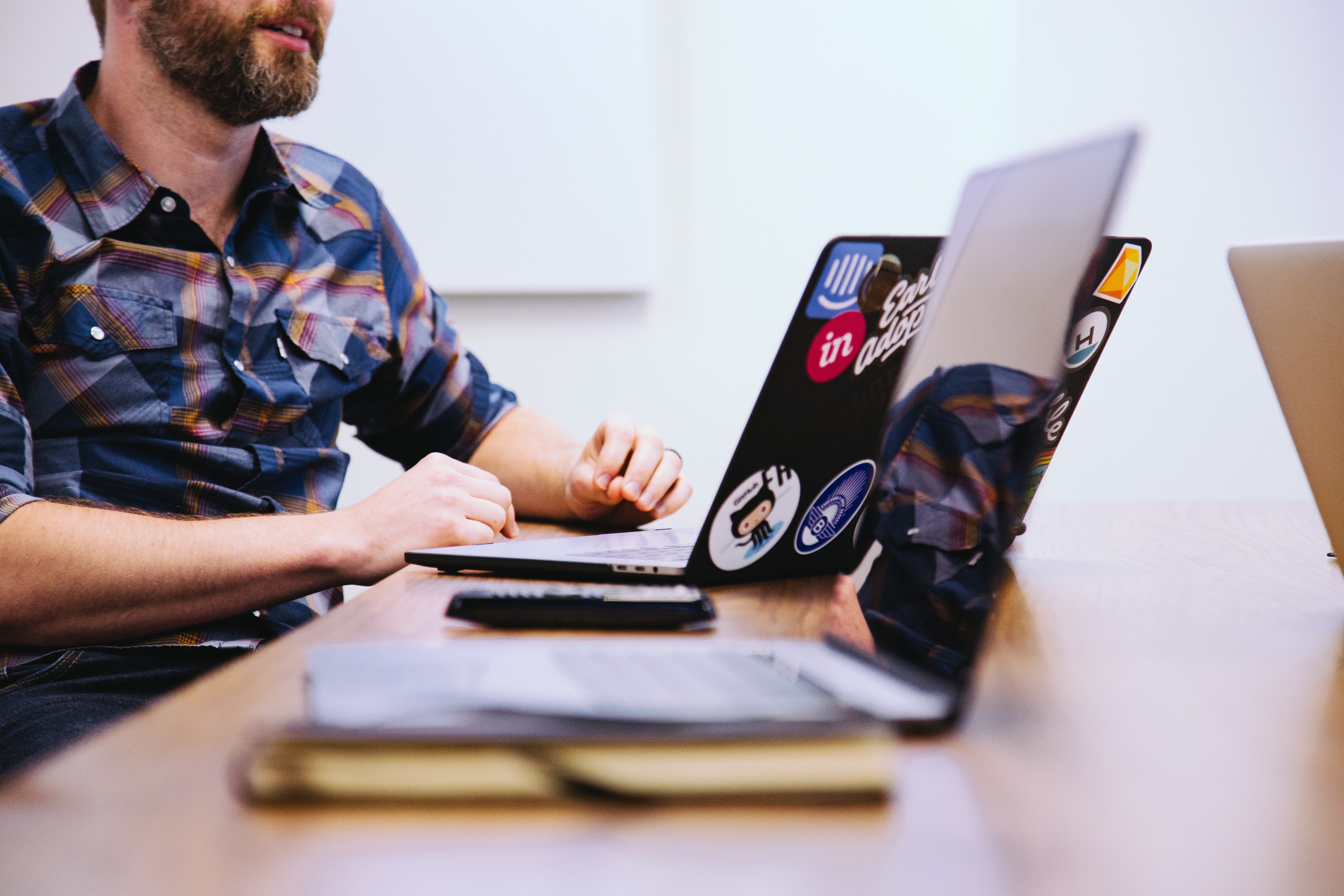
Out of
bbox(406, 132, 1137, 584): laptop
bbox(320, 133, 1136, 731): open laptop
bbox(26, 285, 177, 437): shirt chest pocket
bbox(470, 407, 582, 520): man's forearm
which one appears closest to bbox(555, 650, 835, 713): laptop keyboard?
bbox(320, 133, 1136, 731): open laptop

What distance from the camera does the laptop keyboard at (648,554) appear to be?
717mm

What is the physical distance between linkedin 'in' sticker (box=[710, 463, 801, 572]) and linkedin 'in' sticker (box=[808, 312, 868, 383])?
0.06m

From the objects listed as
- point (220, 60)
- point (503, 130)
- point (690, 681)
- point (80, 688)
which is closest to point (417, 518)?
point (80, 688)

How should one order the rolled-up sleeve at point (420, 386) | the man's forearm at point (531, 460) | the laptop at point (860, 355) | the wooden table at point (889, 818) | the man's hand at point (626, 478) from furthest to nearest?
the rolled-up sleeve at point (420, 386)
the man's forearm at point (531, 460)
the man's hand at point (626, 478)
the laptop at point (860, 355)
the wooden table at point (889, 818)

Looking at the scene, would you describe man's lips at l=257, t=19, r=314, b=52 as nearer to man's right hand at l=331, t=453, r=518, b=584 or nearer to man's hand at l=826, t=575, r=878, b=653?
man's right hand at l=331, t=453, r=518, b=584

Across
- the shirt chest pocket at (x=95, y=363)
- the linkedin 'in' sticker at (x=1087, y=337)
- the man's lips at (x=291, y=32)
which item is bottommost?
the shirt chest pocket at (x=95, y=363)

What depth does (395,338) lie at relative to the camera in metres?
1.23

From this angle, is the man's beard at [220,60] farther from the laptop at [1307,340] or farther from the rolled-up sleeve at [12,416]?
the laptop at [1307,340]

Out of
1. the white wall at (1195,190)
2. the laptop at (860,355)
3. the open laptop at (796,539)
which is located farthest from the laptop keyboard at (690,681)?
the white wall at (1195,190)

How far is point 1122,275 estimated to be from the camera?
724 mm

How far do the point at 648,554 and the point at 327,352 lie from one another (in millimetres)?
558

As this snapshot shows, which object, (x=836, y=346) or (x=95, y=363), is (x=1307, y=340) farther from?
(x=95, y=363)

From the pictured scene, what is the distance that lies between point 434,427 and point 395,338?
133 mm

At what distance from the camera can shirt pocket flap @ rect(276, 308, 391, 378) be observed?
3.61 feet
